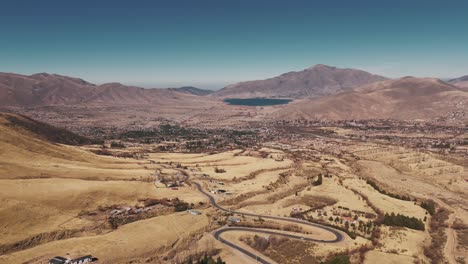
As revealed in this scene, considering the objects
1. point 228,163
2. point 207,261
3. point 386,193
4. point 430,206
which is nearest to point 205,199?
point 207,261

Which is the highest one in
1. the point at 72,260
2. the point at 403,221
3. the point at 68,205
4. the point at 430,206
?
the point at 68,205

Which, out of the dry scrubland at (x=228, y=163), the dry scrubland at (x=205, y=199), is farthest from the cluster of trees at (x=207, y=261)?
the dry scrubland at (x=228, y=163)

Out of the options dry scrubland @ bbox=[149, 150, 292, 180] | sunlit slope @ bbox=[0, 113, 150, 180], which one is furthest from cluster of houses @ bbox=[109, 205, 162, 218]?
dry scrubland @ bbox=[149, 150, 292, 180]

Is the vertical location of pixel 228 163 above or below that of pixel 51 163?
below

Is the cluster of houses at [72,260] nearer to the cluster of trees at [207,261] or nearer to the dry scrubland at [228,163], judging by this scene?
the cluster of trees at [207,261]

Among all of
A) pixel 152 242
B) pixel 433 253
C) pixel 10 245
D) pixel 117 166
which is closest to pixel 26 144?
pixel 117 166

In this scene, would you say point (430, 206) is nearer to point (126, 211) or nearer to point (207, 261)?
point (207, 261)

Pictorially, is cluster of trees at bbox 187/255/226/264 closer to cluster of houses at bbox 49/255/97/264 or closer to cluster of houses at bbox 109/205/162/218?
cluster of houses at bbox 49/255/97/264

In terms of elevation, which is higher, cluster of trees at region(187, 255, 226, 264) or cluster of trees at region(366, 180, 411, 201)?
cluster of trees at region(187, 255, 226, 264)
